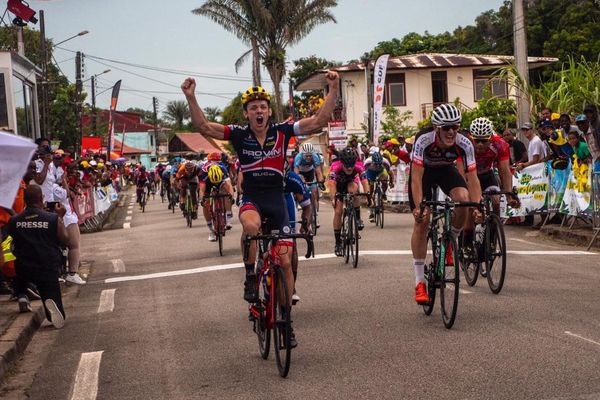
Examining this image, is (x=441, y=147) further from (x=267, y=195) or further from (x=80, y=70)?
(x=80, y=70)

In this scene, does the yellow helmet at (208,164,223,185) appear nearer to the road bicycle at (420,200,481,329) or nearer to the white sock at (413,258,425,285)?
the white sock at (413,258,425,285)

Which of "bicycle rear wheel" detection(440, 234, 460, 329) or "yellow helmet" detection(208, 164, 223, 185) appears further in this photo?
"yellow helmet" detection(208, 164, 223, 185)

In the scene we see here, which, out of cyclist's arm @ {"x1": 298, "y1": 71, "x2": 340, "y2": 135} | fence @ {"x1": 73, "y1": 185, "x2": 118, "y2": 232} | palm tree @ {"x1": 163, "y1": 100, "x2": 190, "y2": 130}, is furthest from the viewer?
palm tree @ {"x1": 163, "y1": 100, "x2": 190, "y2": 130}

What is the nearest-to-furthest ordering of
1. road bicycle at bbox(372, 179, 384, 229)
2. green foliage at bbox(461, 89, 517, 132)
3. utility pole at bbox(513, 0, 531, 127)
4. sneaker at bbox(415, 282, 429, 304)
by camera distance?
sneaker at bbox(415, 282, 429, 304), road bicycle at bbox(372, 179, 384, 229), utility pole at bbox(513, 0, 531, 127), green foliage at bbox(461, 89, 517, 132)

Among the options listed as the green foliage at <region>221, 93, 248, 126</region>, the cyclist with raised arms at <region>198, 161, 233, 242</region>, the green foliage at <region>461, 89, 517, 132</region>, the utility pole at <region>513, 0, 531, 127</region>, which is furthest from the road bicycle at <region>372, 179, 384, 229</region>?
the green foliage at <region>221, 93, 248, 126</region>

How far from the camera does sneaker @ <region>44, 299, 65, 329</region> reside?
32.9ft

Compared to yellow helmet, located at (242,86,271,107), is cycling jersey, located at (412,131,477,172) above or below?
below

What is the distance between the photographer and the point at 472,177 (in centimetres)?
952

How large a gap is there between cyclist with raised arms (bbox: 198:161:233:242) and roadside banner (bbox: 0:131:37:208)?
38.4 ft

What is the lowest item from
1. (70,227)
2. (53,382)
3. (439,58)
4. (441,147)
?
(53,382)

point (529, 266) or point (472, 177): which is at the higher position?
point (472, 177)

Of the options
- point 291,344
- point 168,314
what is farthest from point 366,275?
point 291,344

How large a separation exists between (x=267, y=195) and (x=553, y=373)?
2.95 meters

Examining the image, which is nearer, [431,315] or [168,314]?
[431,315]
